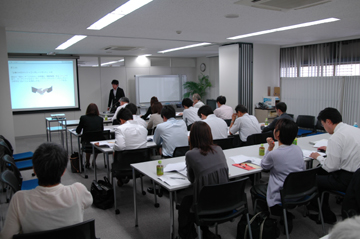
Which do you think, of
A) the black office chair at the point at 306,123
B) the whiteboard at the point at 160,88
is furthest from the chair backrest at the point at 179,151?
the whiteboard at the point at 160,88

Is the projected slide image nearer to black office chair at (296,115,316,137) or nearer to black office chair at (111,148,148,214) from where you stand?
black office chair at (111,148,148,214)

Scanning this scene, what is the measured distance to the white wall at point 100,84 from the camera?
958cm

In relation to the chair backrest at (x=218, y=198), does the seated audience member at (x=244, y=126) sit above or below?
above

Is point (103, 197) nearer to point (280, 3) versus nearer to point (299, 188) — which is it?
point (299, 188)

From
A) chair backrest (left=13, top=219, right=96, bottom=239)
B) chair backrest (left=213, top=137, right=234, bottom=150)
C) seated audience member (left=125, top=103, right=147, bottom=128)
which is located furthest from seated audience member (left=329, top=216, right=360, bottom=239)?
seated audience member (left=125, top=103, right=147, bottom=128)

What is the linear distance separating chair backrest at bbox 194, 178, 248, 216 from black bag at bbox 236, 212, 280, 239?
0.47m

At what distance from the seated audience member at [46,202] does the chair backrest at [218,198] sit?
1003mm

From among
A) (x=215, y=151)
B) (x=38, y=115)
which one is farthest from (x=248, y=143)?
(x=38, y=115)

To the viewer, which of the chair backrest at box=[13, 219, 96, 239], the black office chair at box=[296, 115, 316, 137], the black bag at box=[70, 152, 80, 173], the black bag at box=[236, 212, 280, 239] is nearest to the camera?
the chair backrest at box=[13, 219, 96, 239]

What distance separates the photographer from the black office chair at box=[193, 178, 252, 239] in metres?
2.41

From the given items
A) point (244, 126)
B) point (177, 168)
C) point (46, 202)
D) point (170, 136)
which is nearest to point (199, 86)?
point (244, 126)

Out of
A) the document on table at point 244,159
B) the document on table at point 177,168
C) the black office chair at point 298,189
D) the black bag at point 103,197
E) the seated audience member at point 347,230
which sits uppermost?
the seated audience member at point 347,230

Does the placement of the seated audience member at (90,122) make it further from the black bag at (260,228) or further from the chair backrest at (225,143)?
the black bag at (260,228)

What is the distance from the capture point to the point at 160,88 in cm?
1144
